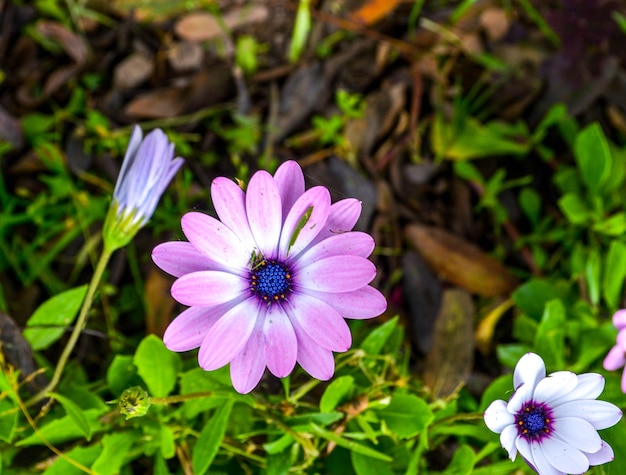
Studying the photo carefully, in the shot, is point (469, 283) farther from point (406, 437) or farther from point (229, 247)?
point (229, 247)

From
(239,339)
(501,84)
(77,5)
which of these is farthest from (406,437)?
(77,5)

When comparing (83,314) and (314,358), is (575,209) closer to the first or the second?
(314,358)

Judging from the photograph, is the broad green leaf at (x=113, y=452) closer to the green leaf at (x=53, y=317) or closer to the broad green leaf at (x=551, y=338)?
the green leaf at (x=53, y=317)

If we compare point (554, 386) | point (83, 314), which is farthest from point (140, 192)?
point (554, 386)

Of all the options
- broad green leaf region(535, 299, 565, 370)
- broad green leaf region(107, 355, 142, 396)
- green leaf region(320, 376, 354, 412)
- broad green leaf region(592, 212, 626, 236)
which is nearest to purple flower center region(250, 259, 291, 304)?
green leaf region(320, 376, 354, 412)

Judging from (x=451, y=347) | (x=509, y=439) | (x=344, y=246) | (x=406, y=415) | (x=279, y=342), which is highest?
(x=344, y=246)

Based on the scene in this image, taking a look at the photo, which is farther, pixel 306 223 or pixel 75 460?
pixel 75 460
